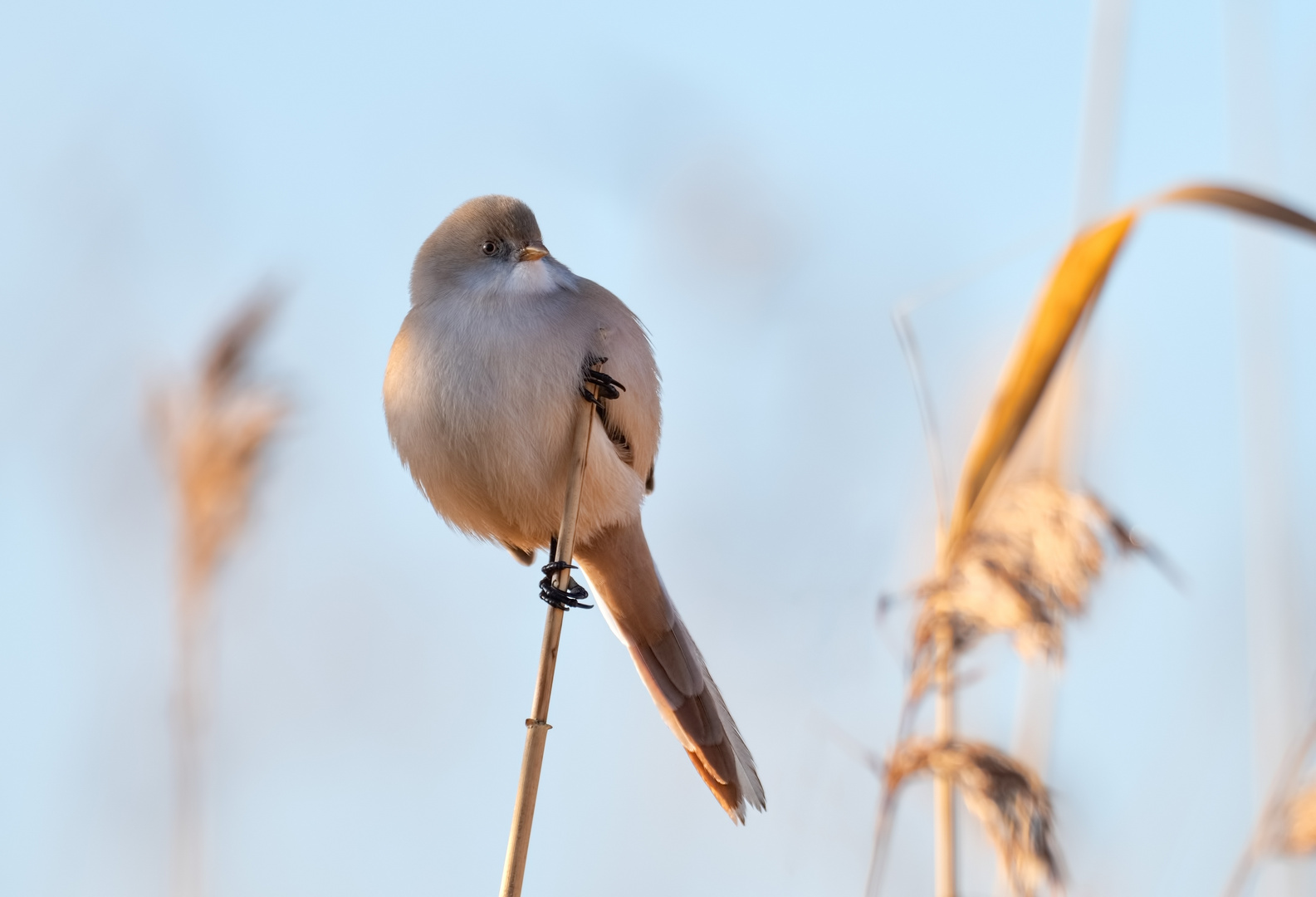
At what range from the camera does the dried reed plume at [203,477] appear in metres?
2.70

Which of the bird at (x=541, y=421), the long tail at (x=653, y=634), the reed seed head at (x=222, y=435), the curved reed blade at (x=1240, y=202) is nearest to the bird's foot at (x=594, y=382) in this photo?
the bird at (x=541, y=421)

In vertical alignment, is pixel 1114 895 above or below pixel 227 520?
below

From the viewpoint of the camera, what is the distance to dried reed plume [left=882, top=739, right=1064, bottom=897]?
1.89 m

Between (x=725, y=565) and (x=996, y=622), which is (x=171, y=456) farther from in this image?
(x=996, y=622)

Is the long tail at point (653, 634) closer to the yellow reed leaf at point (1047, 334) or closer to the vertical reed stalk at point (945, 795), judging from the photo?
the vertical reed stalk at point (945, 795)

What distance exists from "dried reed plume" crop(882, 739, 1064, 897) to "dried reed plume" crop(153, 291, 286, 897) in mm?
1579

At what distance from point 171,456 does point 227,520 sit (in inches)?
9.5

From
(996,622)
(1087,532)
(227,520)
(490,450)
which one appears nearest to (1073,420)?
(1087,532)

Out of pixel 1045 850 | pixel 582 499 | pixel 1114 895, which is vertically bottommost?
pixel 1045 850

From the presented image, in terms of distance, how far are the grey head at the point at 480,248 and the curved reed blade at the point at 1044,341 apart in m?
0.85

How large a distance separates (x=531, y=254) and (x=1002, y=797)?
4.01 ft

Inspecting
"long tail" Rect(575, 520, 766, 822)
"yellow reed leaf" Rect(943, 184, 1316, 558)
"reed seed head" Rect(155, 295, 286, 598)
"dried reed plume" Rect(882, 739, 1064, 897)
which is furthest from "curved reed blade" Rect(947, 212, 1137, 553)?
"reed seed head" Rect(155, 295, 286, 598)

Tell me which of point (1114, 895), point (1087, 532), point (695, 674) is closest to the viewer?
point (1087, 532)

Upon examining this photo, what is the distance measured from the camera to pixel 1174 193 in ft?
5.90
